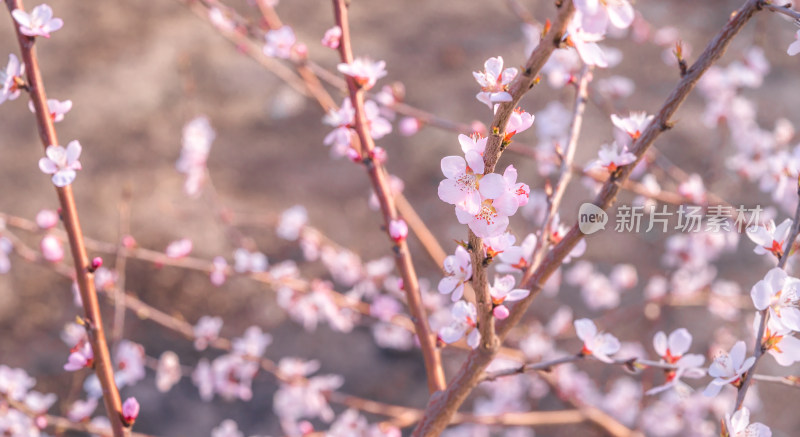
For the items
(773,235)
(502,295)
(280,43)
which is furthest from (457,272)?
(280,43)

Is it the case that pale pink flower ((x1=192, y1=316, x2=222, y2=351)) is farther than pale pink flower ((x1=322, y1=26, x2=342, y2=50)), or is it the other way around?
pale pink flower ((x1=192, y1=316, x2=222, y2=351))

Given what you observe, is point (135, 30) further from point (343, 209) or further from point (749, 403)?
point (749, 403)

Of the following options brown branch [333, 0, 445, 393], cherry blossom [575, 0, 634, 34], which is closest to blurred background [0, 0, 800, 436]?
brown branch [333, 0, 445, 393]

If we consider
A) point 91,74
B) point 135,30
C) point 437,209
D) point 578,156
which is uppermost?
point 135,30

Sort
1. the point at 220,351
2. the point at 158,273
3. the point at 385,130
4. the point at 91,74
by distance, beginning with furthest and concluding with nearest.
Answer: the point at 91,74 < the point at 158,273 < the point at 220,351 < the point at 385,130

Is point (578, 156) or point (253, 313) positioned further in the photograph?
point (578, 156)

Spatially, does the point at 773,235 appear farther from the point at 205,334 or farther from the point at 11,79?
the point at 205,334

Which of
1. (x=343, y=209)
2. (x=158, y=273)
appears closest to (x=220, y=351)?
(x=158, y=273)

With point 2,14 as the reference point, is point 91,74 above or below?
below

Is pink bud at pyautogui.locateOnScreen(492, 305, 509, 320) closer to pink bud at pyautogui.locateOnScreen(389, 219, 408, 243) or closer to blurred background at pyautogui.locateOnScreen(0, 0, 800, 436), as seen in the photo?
pink bud at pyautogui.locateOnScreen(389, 219, 408, 243)
